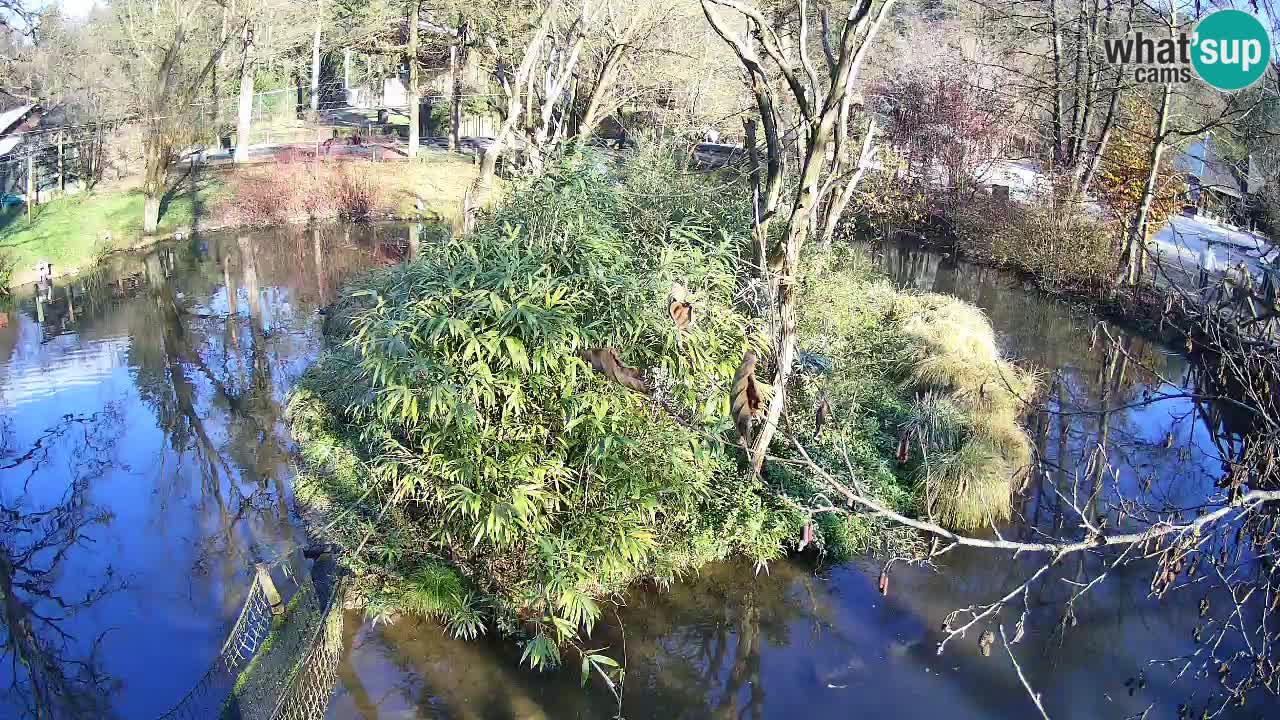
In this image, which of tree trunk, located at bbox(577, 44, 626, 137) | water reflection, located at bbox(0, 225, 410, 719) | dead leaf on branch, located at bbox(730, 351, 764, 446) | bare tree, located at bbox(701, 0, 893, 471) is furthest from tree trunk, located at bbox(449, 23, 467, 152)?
dead leaf on branch, located at bbox(730, 351, 764, 446)

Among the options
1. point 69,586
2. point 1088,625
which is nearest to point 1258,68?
point 1088,625

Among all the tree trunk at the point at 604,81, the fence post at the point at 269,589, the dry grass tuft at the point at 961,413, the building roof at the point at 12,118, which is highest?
the tree trunk at the point at 604,81

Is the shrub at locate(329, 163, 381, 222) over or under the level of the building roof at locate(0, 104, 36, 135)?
under

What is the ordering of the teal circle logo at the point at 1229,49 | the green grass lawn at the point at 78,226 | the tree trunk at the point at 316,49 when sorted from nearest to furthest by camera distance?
the teal circle logo at the point at 1229,49, the green grass lawn at the point at 78,226, the tree trunk at the point at 316,49

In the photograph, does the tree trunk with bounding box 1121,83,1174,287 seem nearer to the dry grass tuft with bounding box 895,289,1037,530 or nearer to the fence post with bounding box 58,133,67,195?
the dry grass tuft with bounding box 895,289,1037,530

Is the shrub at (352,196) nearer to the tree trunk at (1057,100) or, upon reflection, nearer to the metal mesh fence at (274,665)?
the tree trunk at (1057,100)

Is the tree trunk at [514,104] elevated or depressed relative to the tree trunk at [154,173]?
elevated

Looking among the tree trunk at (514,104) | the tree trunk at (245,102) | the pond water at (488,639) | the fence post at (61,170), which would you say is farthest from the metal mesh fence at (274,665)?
the tree trunk at (245,102)
